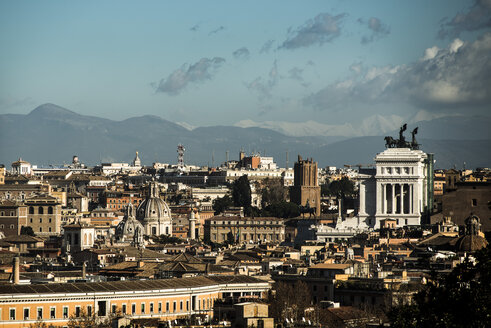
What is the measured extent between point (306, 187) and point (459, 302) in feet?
470

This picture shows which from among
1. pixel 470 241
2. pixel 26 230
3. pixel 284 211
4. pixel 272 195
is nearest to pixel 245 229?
pixel 284 211

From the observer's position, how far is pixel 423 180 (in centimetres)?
13075

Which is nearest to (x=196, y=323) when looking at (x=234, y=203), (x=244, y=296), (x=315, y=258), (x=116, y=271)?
(x=244, y=296)

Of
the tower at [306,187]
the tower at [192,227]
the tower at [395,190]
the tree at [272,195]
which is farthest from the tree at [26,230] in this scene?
the tree at [272,195]

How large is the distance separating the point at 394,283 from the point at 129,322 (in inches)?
521

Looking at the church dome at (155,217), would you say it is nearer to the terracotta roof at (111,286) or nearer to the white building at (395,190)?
the white building at (395,190)

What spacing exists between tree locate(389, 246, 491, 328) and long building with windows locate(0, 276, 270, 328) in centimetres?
2202

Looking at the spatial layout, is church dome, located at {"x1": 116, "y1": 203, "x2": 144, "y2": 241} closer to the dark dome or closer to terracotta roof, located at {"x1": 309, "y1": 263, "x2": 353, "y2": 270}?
the dark dome

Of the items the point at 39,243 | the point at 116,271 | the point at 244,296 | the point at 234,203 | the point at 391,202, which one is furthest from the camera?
the point at 234,203

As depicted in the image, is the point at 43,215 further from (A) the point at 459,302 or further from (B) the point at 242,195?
(A) the point at 459,302

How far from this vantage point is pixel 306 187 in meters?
181

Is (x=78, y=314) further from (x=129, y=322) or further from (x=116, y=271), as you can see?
(x=116, y=271)

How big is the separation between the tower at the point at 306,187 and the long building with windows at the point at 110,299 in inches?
4225

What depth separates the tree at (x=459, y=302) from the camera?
3747 centimetres
